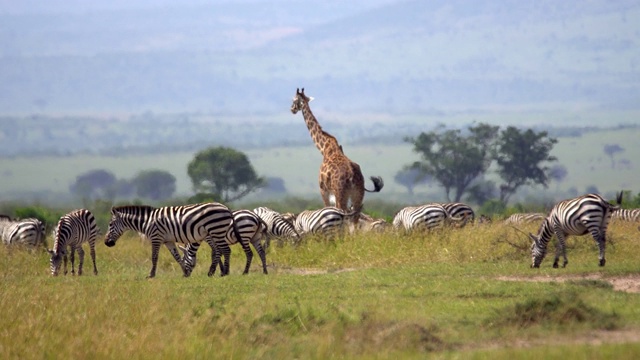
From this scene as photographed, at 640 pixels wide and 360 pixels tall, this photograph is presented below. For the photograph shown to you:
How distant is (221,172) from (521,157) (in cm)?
1592

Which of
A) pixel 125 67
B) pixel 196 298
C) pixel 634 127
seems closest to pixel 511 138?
pixel 634 127

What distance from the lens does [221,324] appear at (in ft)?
34.4

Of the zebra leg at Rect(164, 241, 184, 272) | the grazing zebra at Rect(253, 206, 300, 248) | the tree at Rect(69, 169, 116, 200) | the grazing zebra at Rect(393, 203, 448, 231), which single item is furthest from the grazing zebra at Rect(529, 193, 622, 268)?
the tree at Rect(69, 169, 116, 200)

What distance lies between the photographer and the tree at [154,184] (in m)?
50.5

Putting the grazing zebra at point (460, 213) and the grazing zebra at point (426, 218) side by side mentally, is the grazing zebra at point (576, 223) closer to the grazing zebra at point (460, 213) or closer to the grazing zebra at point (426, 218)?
the grazing zebra at point (426, 218)

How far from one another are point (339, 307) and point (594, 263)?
20.4 feet

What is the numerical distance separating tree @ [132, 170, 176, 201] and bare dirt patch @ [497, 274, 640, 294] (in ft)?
121

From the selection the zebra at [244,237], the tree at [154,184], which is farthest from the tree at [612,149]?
the zebra at [244,237]

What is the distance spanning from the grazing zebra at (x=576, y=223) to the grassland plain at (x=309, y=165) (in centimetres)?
3004

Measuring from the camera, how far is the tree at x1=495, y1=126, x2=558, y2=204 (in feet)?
188

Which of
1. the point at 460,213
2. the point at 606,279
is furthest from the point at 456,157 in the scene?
the point at 606,279

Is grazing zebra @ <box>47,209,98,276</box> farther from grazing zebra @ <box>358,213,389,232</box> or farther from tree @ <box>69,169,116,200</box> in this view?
tree @ <box>69,169,116,200</box>

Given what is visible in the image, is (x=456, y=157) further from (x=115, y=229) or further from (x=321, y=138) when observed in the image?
(x=115, y=229)

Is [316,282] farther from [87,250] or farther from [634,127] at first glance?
[634,127]
